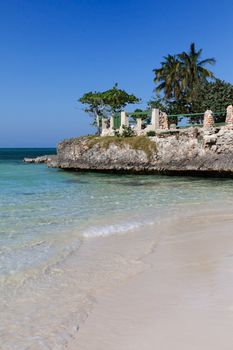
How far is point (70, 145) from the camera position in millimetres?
38469

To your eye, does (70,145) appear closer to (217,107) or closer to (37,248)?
(217,107)

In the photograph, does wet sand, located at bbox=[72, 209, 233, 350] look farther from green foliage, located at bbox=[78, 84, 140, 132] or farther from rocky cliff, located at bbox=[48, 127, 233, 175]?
green foliage, located at bbox=[78, 84, 140, 132]

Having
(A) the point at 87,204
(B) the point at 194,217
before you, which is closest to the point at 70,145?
(A) the point at 87,204

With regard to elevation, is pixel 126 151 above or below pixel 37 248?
above

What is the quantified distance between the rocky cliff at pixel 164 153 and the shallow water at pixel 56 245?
36.6ft

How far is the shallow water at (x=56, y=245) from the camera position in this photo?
4.55 meters

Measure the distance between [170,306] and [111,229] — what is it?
5.34 m

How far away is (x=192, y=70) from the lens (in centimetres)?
4603

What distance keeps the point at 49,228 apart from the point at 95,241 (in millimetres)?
1975

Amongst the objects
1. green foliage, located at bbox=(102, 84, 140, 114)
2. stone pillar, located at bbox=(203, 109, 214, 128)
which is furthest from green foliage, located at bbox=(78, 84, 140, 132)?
stone pillar, located at bbox=(203, 109, 214, 128)

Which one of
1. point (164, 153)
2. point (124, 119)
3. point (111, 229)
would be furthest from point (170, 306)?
point (124, 119)

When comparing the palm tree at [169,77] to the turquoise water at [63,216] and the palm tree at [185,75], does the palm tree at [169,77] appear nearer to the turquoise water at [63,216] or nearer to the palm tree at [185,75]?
the palm tree at [185,75]

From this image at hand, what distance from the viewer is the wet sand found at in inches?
149

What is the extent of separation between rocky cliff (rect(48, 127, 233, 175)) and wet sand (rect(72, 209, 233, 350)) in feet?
70.1
